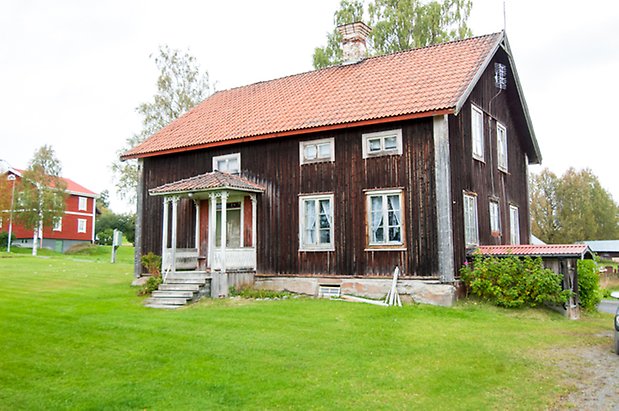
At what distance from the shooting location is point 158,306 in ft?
48.5

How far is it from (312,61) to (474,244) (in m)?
22.6

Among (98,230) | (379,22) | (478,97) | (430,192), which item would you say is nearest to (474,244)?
(430,192)

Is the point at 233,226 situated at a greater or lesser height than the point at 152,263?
greater

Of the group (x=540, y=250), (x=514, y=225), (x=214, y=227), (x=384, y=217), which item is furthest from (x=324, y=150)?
(x=514, y=225)

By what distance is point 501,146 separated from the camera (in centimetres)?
1966

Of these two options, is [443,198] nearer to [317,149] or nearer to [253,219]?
[317,149]

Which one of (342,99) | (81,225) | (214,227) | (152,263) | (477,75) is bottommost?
(152,263)

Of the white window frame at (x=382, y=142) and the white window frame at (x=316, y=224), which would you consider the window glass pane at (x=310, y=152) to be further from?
the white window frame at (x=382, y=142)

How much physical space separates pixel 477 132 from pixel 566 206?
1951 inches

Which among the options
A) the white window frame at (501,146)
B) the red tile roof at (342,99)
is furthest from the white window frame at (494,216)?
the red tile roof at (342,99)

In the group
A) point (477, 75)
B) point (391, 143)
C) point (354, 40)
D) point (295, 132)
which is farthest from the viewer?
point (354, 40)

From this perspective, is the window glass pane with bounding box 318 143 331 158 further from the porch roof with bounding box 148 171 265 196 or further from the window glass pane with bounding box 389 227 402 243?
the window glass pane with bounding box 389 227 402 243

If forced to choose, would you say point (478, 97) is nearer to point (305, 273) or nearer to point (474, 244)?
point (474, 244)

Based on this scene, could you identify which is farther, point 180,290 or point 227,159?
point 227,159
